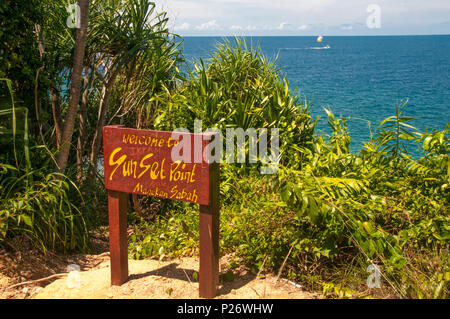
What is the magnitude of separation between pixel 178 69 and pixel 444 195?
4.02 metres

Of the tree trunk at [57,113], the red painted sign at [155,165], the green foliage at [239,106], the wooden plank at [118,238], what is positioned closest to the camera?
the red painted sign at [155,165]

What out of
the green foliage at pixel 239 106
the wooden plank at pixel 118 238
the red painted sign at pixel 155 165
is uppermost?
the green foliage at pixel 239 106

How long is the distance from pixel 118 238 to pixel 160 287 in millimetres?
494

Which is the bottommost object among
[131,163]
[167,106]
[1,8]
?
[131,163]

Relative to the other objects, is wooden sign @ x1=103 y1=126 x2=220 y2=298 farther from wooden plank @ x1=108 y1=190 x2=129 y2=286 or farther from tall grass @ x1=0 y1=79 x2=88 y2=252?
tall grass @ x1=0 y1=79 x2=88 y2=252

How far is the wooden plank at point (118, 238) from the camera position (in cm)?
311

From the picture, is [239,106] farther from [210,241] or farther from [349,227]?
[210,241]

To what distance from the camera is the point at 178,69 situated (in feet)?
19.9

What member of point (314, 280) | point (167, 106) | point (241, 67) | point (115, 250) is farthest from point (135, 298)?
point (241, 67)

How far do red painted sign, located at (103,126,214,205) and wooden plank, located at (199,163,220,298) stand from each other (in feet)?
0.21

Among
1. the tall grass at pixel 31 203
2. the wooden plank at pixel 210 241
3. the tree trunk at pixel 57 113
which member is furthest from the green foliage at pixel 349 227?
the tree trunk at pixel 57 113

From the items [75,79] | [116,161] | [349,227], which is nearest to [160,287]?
[116,161]

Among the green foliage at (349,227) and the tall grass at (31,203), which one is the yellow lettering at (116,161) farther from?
the green foliage at (349,227)
